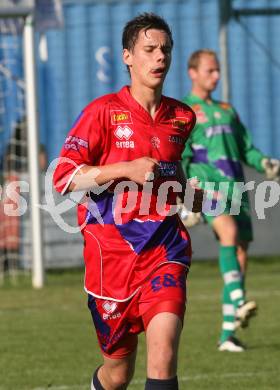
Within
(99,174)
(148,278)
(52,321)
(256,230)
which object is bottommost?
(256,230)

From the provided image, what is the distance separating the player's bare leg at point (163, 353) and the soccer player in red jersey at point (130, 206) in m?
0.08

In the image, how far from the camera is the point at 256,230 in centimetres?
1739

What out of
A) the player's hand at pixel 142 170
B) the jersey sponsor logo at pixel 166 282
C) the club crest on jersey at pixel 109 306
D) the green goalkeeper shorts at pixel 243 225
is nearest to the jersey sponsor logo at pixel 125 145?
the player's hand at pixel 142 170

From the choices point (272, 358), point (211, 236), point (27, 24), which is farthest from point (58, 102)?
point (272, 358)

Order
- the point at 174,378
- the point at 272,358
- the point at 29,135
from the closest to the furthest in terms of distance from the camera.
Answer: the point at 174,378 < the point at 272,358 < the point at 29,135

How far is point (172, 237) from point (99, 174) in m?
0.49

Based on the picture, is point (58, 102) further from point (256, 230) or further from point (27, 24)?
point (27, 24)

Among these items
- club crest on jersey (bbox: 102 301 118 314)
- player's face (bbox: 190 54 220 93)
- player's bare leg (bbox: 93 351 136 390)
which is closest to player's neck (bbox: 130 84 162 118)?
club crest on jersey (bbox: 102 301 118 314)

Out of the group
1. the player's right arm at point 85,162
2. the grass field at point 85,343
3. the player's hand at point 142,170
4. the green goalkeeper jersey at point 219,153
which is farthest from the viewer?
the green goalkeeper jersey at point 219,153

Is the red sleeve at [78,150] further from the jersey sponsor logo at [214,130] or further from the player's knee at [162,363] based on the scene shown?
the jersey sponsor logo at [214,130]

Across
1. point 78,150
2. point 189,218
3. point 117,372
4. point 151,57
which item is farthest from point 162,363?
point 189,218

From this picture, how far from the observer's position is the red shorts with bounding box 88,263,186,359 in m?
5.30

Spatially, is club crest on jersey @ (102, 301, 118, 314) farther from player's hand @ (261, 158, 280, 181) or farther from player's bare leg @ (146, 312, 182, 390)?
player's hand @ (261, 158, 280, 181)

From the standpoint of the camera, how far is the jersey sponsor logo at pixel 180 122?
5.69 meters
